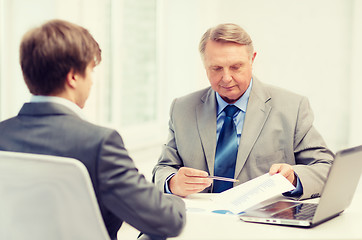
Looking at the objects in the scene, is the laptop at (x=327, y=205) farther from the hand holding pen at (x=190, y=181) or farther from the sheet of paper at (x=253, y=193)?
the hand holding pen at (x=190, y=181)

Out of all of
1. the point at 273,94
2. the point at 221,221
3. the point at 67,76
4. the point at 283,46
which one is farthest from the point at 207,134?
the point at 283,46

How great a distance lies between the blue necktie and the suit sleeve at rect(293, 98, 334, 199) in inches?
12.2

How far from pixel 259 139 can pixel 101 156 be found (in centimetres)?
123

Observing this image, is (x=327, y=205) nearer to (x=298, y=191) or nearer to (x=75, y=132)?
(x=298, y=191)

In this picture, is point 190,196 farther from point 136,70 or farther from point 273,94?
point 136,70

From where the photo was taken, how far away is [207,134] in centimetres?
232

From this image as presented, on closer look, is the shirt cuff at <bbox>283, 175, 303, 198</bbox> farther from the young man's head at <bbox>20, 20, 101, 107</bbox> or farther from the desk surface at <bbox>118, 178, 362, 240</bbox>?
the young man's head at <bbox>20, 20, 101, 107</bbox>

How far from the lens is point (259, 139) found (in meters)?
2.26

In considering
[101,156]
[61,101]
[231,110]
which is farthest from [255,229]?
[231,110]

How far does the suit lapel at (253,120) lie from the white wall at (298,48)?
A: 156 centimetres

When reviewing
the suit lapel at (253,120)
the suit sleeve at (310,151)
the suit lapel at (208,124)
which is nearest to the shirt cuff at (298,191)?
the suit sleeve at (310,151)

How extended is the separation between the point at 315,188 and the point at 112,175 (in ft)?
3.63

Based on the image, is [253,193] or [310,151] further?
[310,151]

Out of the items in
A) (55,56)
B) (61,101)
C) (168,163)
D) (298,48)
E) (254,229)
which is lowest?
(168,163)
